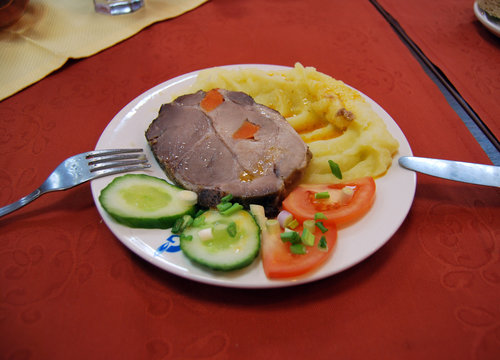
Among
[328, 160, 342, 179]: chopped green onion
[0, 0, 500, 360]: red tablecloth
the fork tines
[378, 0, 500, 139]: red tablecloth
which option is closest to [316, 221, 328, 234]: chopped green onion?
[0, 0, 500, 360]: red tablecloth

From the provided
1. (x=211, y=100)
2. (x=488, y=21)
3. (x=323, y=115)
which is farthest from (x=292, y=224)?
(x=488, y=21)

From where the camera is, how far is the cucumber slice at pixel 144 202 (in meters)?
2.03

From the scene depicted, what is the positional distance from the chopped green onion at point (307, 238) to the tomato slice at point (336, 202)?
188 millimetres

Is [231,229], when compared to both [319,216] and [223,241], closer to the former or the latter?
[223,241]

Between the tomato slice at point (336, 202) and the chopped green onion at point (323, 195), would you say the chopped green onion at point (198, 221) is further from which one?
the chopped green onion at point (323, 195)

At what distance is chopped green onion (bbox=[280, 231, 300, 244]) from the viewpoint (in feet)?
6.23

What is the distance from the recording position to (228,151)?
2572 mm

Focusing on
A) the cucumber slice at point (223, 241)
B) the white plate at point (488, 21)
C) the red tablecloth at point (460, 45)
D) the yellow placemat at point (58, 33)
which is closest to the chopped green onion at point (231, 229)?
the cucumber slice at point (223, 241)

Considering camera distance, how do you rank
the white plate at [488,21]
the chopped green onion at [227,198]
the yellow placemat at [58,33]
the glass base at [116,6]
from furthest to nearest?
the glass base at [116,6]
the white plate at [488,21]
the yellow placemat at [58,33]
the chopped green onion at [227,198]

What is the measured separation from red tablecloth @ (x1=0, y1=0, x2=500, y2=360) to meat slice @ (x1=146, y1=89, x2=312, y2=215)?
59cm

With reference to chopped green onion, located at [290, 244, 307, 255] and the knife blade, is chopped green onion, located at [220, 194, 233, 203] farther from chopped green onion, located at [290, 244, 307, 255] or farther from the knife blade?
the knife blade

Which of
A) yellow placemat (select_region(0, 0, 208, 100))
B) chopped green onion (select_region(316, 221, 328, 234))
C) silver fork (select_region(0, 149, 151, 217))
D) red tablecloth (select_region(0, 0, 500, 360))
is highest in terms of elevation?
yellow placemat (select_region(0, 0, 208, 100))

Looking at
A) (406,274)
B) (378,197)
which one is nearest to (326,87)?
(378,197)

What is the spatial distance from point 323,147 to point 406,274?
3.48 ft
